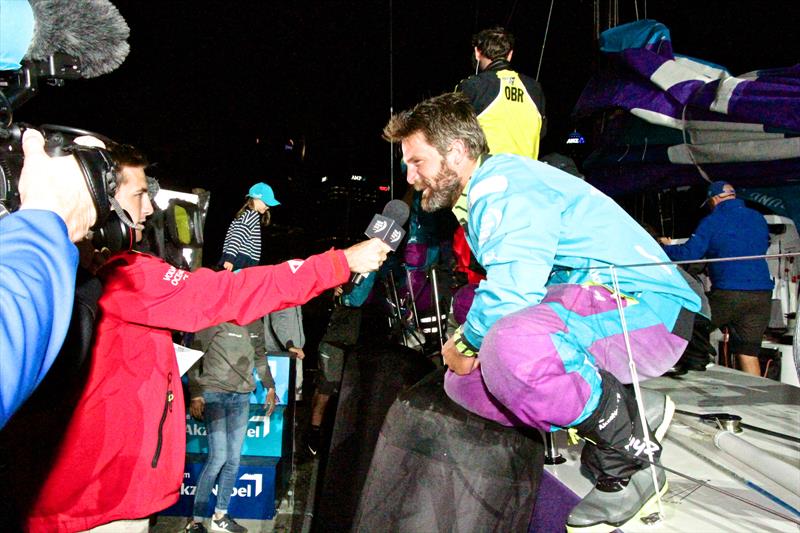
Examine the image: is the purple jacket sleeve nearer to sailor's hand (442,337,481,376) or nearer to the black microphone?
sailor's hand (442,337,481,376)

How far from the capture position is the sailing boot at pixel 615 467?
1632mm

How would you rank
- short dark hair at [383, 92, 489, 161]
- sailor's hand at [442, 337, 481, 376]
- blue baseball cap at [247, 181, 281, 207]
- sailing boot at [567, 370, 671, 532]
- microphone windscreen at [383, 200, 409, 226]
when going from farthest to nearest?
blue baseball cap at [247, 181, 281, 207], microphone windscreen at [383, 200, 409, 226], short dark hair at [383, 92, 489, 161], sailor's hand at [442, 337, 481, 376], sailing boot at [567, 370, 671, 532]

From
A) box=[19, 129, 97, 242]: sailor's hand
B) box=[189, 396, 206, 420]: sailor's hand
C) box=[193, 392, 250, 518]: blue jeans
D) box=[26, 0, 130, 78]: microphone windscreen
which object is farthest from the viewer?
box=[189, 396, 206, 420]: sailor's hand

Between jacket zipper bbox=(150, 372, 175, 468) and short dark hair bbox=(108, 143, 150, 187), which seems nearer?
jacket zipper bbox=(150, 372, 175, 468)

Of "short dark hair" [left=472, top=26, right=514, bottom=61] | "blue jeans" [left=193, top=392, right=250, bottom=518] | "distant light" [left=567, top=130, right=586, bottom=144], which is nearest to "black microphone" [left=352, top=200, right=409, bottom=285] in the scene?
"short dark hair" [left=472, top=26, right=514, bottom=61]

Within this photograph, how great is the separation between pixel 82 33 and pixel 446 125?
1.33 m

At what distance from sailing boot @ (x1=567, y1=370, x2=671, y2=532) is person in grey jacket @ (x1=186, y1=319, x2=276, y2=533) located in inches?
124

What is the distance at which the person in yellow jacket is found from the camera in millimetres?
3371

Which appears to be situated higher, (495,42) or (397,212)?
(495,42)

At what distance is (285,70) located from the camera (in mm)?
11445

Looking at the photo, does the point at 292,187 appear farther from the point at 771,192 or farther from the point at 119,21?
the point at 119,21

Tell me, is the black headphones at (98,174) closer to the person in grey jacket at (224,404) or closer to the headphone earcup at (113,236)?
the headphone earcup at (113,236)

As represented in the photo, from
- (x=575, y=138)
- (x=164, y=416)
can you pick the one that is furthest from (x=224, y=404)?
(x=575, y=138)

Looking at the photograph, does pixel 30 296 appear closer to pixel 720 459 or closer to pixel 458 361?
pixel 458 361
